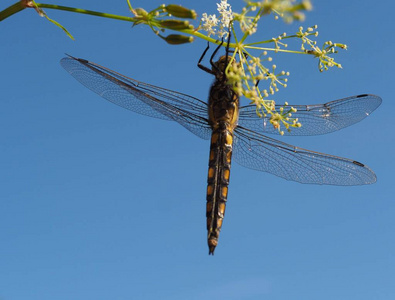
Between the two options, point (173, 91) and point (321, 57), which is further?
point (173, 91)

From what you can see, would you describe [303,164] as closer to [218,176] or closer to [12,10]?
[218,176]

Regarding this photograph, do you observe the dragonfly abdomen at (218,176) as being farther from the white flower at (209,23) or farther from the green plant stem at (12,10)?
the green plant stem at (12,10)

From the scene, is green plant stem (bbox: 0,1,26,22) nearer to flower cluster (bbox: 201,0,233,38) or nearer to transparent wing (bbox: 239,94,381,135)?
flower cluster (bbox: 201,0,233,38)

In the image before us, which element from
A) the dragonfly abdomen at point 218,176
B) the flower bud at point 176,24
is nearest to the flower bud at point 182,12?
the flower bud at point 176,24

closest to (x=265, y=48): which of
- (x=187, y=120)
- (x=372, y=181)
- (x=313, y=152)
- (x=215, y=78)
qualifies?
(x=215, y=78)

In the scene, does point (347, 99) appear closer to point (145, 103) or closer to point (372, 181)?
point (372, 181)

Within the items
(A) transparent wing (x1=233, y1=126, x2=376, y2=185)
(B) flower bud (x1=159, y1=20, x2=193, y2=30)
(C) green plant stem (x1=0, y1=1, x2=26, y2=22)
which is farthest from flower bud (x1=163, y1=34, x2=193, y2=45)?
(A) transparent wing (x1=233, y1=126, x2=376, y2=185)
